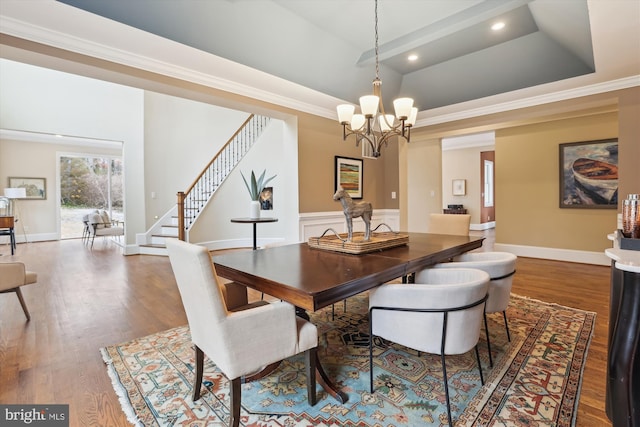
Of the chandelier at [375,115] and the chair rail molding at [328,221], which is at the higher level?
the chandelier at [375,115]

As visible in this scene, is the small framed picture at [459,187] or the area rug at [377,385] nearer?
the area rug at [377,385]

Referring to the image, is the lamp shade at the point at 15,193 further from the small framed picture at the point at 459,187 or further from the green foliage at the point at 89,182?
the small framed picture at the point at 459,187

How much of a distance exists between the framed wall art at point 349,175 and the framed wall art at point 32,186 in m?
8.23

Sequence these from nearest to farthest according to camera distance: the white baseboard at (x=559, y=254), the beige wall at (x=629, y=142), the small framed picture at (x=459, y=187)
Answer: the beige wall at (x=629, y=142) < the white baseboard at (x=559, y=254) < the small framed picture at (x=459, y=187)

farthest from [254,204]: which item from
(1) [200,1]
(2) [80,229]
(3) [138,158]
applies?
(2) [80,229]

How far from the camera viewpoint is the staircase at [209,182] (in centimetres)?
643

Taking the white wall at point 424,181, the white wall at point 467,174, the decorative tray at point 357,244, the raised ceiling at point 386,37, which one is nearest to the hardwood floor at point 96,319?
the decorative tray at point 357,244

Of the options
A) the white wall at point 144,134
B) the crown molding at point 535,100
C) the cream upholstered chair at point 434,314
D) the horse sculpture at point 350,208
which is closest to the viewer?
the cream upholstered chair at point 434,314

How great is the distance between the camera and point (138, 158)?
6410mm

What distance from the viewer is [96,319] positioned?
111 inches

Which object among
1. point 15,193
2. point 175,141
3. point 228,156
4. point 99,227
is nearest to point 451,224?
point 228,156

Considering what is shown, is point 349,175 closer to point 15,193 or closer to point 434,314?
point 434,314

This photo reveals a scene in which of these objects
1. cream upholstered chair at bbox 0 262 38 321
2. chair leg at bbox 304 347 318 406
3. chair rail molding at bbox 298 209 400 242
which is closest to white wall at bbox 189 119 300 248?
chair rail molding at bbox 298 209 400 242

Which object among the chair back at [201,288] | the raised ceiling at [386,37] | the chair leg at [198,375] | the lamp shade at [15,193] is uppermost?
the raised ceiling at [386,37]
